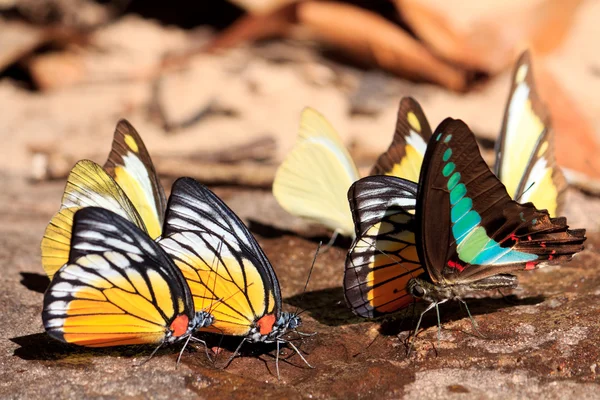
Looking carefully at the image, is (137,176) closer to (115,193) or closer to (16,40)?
(115,193)

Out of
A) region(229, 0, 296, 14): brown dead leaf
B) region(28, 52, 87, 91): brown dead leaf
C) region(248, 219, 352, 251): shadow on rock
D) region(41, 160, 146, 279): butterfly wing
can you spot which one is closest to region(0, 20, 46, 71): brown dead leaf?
region(28, 52, 87, 91): brown dead leaf

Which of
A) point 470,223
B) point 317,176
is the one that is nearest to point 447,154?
point 470,223

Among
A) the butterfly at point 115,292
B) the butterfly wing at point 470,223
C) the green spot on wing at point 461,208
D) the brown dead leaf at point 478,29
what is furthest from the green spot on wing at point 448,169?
the brown dead leaf at point 478,29

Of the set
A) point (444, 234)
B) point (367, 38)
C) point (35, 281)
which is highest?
point (367, 38)

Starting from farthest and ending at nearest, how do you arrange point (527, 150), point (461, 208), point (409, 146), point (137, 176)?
point (527, 150), point (409, 146), point (137, 176), point (461, 208)

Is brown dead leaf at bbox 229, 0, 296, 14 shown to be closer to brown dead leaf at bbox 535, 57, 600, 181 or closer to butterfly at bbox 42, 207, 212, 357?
brown dead leaf at bbox 535, 57, 600, 181

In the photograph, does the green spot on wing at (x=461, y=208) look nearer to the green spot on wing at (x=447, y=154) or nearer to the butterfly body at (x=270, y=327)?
the green spot on wing at (x=447, y=154)

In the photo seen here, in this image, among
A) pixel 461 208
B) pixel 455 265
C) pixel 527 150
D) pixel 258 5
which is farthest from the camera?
pixel 258 5

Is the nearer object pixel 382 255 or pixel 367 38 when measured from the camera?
pixel 382 255
